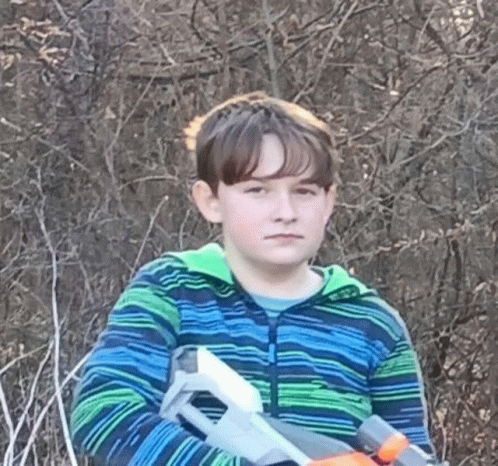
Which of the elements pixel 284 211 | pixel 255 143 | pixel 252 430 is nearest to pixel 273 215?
pixel 284 211

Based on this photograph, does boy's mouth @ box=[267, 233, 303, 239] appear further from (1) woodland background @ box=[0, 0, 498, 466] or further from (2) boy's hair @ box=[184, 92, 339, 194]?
(1) woodland background @ box=[0, 0, 498, 466]

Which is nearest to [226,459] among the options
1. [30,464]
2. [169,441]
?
[169,441]

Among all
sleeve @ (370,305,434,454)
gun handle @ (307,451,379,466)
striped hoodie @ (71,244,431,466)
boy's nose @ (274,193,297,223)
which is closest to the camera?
gun handle @ (307,451,379,466)

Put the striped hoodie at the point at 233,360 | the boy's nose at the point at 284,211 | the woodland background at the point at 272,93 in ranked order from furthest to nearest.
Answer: the woodland background at the point at 272,93, the boy's nose at the point at 284,211, the striped hoodie at the point at 233,360

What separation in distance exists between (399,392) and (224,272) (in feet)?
1.21

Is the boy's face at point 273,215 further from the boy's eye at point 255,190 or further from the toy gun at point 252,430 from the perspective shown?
the toy gun at point 252,430

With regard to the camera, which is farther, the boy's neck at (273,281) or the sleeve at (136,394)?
the boy's neck at (273,281)

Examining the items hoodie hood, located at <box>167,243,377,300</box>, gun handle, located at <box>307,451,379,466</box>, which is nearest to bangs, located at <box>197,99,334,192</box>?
hoodie hood, located at <box>167,243,377,300</box>

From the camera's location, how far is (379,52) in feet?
20.1

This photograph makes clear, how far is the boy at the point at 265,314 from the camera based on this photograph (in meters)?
2.07

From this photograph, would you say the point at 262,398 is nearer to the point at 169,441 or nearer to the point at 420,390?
the point at 169,441

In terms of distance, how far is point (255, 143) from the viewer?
2.16 m

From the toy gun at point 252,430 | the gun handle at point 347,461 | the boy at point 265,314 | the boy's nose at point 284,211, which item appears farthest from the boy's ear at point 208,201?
the gun handle at point 347,461

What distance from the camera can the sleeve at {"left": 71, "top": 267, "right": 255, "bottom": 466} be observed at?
1.98m
